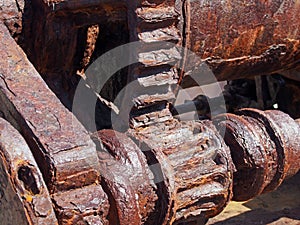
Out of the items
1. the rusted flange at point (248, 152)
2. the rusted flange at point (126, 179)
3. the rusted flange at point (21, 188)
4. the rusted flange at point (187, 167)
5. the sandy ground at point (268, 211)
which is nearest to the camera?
the rusted flange at point (21, 188)

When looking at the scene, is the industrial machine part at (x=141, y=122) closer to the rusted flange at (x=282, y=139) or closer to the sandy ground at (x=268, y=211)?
the rusted flange at (x=282, y=139)

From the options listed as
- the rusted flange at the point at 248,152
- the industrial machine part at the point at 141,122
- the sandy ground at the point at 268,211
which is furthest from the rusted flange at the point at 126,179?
→ the sandy ground at the point at 268,211

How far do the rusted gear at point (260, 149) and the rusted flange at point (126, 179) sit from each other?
41cm

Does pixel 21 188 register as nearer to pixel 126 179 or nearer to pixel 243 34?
pixel 126 179

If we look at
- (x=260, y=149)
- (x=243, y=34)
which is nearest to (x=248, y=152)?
(x=260, y=149)

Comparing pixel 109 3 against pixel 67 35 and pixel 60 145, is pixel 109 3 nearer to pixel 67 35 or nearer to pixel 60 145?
pixel 67 35

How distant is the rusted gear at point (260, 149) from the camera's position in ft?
6.07

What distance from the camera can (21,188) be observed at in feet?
4.00

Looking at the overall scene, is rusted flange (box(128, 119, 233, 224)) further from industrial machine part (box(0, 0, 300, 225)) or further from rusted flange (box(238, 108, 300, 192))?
rusted flange (box(238, 108, 300, 192))

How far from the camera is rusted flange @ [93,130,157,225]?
1.41m

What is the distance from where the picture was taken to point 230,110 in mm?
3404

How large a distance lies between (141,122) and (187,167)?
19 centimetres

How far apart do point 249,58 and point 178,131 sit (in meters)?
0.53

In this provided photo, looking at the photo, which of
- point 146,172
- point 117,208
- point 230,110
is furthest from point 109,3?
point 230,110
